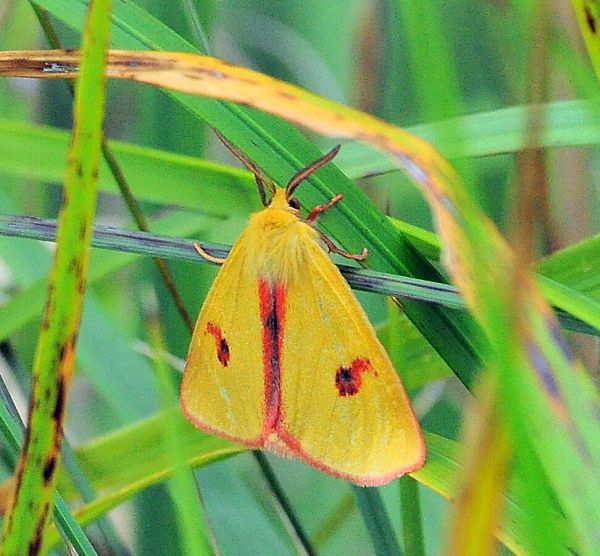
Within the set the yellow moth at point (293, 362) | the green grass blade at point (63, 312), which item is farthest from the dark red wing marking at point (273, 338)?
the green grass blade at point (63, 312)

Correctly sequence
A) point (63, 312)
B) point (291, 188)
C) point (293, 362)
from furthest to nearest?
point (293, 362) → point (291, 188) → point (63, 312)

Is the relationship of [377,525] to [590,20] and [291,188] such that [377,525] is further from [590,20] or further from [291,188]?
[590,20]

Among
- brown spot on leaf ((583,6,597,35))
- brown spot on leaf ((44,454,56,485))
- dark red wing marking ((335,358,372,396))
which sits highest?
brown spot on leaf ((583,6,597,35))

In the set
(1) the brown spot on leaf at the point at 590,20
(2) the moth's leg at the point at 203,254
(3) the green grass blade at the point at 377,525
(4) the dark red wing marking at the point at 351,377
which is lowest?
(3) the green grass blade at the point at 377,525

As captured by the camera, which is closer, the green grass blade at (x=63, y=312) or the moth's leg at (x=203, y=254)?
the green grass blade at (x=63, y=312)

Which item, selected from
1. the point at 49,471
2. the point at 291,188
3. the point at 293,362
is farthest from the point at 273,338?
the point at 49,471

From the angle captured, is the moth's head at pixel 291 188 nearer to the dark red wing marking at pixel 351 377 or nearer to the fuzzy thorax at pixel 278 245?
the fuzzy thorax at pixel 278 245

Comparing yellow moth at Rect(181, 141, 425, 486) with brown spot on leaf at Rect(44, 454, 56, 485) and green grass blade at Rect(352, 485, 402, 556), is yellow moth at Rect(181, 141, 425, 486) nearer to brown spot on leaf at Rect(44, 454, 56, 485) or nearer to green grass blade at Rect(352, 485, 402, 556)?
green grass blade at Rect(352, 485, 402, 556)

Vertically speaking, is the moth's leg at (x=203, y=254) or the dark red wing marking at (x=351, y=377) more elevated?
the moth's leg at (x=203, y=254)

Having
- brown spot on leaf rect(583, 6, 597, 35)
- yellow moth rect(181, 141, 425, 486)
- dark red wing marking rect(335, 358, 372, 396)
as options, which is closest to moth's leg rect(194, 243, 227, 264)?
yellow moth rect(181, 141, 425, 486)
